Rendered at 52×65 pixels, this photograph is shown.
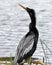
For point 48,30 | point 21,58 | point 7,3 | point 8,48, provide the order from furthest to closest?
point 7,3, point 48,30, point 8,48, point 21,58

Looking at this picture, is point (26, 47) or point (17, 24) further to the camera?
point (17, 24)

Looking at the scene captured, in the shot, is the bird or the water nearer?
the bird

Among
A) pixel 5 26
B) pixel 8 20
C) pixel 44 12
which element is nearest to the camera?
pixel 5 26

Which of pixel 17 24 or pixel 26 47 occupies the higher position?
pixel 26 47

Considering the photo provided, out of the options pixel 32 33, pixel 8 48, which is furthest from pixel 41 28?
pixel 32 33

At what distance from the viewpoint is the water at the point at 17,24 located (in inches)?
326

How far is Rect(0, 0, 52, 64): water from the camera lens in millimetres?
8281

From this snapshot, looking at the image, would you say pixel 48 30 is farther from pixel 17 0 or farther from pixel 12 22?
pixel 17 0

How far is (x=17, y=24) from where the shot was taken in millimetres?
10453

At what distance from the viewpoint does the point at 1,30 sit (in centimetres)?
984

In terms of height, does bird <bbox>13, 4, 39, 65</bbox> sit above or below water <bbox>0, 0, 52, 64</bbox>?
above

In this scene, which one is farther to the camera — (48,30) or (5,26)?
(5,26)

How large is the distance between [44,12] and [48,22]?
54.0 inches

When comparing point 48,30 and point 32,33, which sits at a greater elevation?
point 32,33
